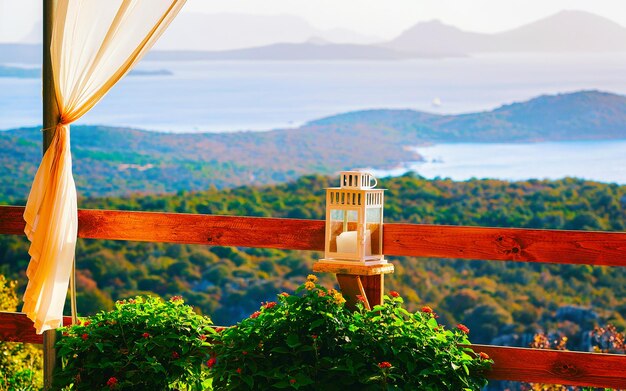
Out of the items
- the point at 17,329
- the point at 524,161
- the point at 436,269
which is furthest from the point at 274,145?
the point at 17,329

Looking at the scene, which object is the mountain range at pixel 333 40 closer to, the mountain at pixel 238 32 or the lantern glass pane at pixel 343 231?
the mountain at pixel 238 32

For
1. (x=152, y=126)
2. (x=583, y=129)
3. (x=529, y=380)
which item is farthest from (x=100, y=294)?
(x=529, y=380)

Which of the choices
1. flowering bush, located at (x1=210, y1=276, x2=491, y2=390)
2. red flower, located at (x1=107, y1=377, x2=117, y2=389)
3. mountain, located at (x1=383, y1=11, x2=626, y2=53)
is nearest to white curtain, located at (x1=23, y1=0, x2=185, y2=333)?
red flower, located at (x1=107, y1=377, x2=117, y2=389)

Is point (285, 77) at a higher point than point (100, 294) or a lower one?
higher

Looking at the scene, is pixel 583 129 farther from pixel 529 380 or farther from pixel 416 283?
pixel 529 380

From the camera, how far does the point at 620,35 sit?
35.4 feet

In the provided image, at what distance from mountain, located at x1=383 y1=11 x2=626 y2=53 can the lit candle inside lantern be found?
862cm

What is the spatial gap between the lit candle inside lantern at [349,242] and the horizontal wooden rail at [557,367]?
1.73 ft

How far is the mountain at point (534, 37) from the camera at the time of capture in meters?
10.9

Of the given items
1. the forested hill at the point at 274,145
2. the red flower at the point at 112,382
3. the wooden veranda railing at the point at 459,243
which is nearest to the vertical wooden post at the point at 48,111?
the wooden veranda railing at the point at 459,243

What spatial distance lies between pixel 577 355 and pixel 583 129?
29.1 ft

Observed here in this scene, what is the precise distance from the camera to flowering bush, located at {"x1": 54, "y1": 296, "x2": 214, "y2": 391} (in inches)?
124

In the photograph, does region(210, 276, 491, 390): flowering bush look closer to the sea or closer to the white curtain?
the white curtain

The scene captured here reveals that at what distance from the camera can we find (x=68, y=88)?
3.37 m
